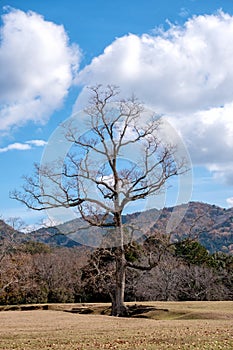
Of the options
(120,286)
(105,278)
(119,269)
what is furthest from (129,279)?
(119,269)

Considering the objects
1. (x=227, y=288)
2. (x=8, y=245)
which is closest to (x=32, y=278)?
(x=8, y=245)

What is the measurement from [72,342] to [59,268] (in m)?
49.3

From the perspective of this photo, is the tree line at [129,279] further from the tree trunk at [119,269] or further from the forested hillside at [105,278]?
the tree trunk at [119,269]

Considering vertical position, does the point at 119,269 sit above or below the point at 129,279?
below

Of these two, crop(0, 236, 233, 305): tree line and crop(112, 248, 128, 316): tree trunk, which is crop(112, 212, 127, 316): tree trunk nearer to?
crop(112, 248, 128, 316): tree trunk

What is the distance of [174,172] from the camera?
3394 centimetres

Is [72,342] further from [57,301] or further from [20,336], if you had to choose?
[57,301]

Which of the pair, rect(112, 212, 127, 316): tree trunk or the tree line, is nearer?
rect(112, 212, 127, 316): tree trunk


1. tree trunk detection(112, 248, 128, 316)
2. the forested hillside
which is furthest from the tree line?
tree trunk detection(112, 248, 128, 316)

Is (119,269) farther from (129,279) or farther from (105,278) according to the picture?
(129,279)

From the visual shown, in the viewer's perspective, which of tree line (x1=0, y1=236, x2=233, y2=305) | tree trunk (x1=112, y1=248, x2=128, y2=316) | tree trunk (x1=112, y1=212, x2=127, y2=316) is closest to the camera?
tree trunk (x1=112, y1=212, x2=127, y2=316)

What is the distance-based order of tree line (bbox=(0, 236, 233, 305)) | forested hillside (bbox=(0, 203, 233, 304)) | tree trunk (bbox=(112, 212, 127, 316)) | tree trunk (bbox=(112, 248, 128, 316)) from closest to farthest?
tree trunk (bbox=(112, 212, 127, 316)), tree trunk (bbox=(112, 248, 128, 316)), forested hillside (bbox=(0, 203, 233, 304)), tree line (bbox=(0, 236, 233, 305))

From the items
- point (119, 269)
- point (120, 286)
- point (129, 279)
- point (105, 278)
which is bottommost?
point (120, 286)

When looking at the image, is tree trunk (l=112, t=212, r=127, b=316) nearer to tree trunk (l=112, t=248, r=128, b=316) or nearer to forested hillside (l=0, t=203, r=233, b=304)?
tree trunk (l=112, t=248, r=128, b=316)
